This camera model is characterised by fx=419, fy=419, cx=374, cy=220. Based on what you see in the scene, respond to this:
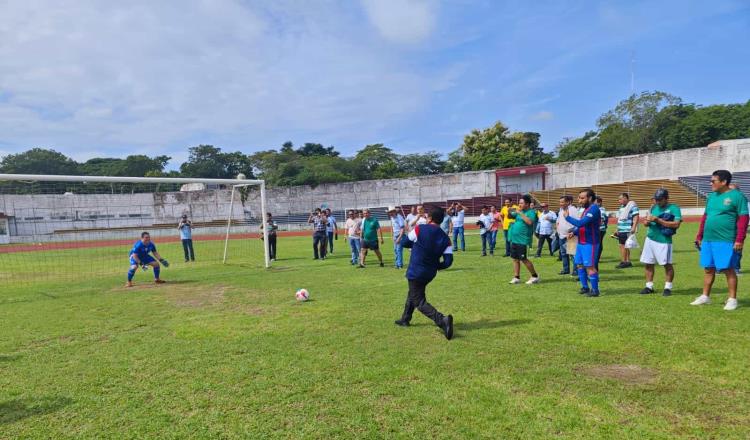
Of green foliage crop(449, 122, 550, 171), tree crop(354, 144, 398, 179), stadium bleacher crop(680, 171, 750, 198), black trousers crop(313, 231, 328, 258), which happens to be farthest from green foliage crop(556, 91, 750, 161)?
black trousers crop(313, 231, 328, 258)

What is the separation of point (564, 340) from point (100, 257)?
68.7 ft

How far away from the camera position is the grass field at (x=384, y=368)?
3.44 meters

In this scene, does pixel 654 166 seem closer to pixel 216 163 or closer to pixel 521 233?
pixel 521 233

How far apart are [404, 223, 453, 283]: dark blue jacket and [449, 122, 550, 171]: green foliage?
51.1 meters

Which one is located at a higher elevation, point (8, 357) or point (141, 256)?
point (141, 256)

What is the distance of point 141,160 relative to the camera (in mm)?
77812

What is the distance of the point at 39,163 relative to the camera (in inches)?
2857

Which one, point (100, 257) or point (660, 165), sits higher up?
point (660, 165)

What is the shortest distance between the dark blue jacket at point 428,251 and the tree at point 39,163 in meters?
82.5

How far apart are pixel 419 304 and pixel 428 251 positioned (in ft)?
2.45

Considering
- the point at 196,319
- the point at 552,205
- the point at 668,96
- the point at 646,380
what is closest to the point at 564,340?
the point at 646,380

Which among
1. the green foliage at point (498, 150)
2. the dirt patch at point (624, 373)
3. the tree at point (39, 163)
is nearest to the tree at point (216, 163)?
the tree at point (39, 163)

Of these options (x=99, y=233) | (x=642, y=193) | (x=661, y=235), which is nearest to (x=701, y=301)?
(x=661, y=235)

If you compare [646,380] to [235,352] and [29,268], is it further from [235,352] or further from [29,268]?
[29,268]
